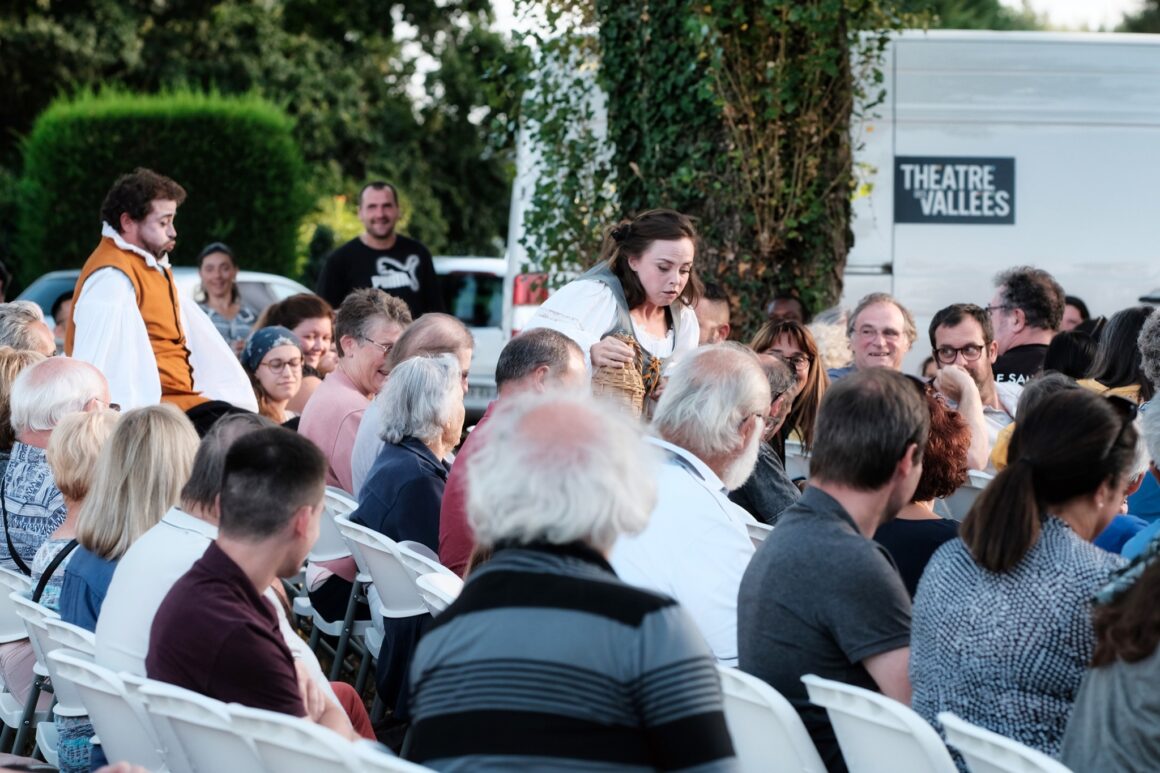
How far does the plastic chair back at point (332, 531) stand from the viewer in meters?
5.21

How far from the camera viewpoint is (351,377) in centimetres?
614

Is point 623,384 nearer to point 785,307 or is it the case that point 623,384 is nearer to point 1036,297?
point 1036,297

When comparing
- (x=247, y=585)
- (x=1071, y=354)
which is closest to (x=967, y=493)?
(x=1071, y=354)

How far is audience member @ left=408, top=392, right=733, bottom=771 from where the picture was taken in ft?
7.08

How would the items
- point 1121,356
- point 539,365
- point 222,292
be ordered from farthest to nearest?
1. point 222,292
2. point 1121,356
3. point 539,365

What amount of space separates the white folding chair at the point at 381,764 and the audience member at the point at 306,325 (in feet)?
17.9

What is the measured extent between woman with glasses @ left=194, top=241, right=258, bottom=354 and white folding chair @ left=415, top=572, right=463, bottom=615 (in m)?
5.97

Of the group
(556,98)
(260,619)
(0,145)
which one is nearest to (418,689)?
(260,619)

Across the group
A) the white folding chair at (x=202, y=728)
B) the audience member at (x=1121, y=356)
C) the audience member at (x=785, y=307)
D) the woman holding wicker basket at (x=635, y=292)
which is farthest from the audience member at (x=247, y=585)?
the audience member at (x=785, y=307)

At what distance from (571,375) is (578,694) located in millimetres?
2623

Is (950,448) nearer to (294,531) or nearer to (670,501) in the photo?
(670,501)

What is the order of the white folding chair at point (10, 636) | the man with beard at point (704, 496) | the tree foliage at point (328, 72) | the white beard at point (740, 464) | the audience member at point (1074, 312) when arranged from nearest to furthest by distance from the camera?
the man with beard at point (704, 496) → the white beard at point (740, 464) → the white folding chair at point (10, 636) → the audience member at point (1074, 312) → the tree foliage at point (328, 72)

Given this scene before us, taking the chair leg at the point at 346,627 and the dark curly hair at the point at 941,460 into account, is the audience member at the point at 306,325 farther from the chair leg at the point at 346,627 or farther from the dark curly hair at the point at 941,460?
the dark curly hair at the point at 941,460

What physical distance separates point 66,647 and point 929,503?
216 centimetres
